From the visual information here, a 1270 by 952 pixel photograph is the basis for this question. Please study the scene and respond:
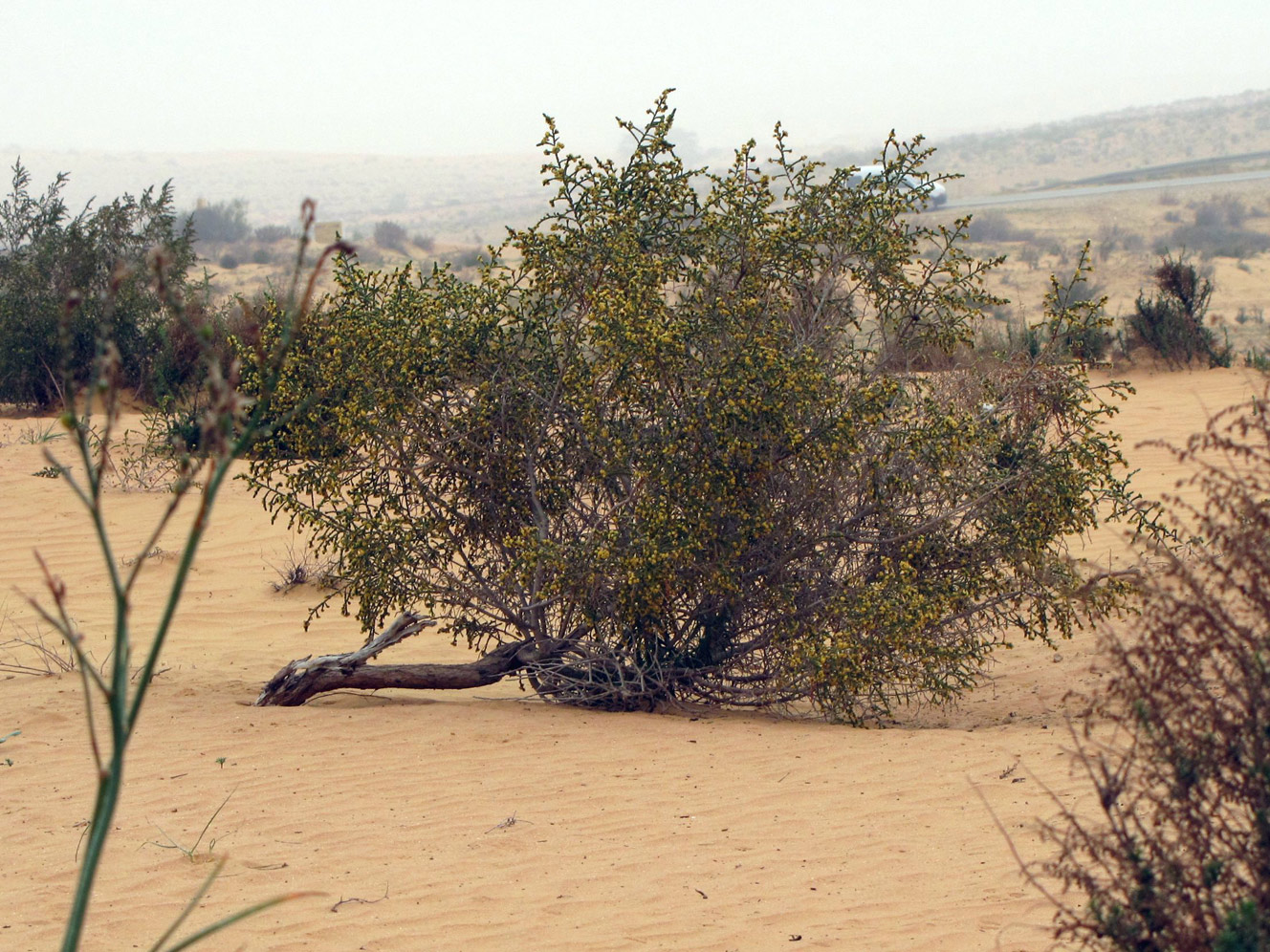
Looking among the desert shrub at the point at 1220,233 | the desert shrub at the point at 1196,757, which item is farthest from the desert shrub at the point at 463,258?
the desert shrub at the point at 1196,757

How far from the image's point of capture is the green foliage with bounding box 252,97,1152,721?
254 inches

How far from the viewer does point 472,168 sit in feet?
481

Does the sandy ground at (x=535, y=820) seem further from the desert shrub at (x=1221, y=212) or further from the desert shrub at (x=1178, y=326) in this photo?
the desert shrub at (x=1221, y=212)

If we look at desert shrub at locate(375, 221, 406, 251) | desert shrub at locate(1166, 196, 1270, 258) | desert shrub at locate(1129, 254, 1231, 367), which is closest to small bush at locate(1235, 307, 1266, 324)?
desert shrub at locate(1129, 254, 1231, 367)

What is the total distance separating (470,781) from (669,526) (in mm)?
1642

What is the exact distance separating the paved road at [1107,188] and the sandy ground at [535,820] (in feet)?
141

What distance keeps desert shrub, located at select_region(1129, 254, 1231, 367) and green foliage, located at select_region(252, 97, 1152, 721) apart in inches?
480

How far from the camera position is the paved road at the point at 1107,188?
4697 centimetres

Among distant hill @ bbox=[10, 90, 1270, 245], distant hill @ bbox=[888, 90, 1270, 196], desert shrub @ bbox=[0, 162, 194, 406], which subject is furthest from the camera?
distant hill @ bbox=[10, 90, 1270, 245]

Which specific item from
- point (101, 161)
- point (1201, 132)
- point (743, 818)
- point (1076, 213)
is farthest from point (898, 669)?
point (101, 161)

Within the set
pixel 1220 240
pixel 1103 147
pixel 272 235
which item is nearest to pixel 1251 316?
pixel 1220 240

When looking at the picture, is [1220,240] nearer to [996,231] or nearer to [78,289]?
[996,231]

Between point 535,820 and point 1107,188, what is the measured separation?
166 ft

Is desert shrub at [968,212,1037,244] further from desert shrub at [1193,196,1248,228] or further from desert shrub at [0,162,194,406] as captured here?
desert shrub at [0,162,194,406]
